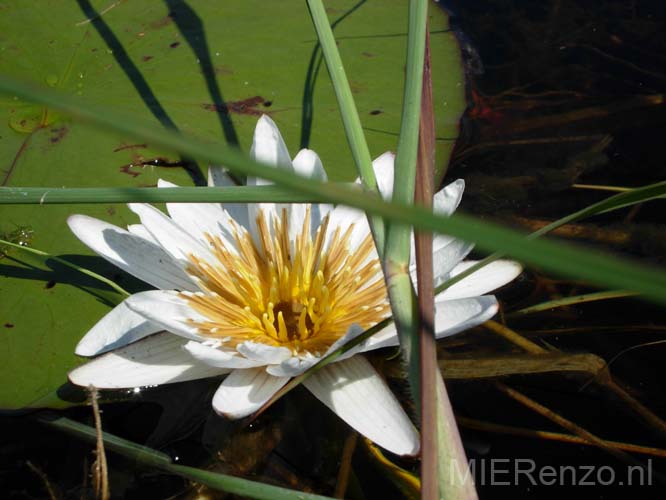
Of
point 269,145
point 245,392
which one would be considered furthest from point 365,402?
point 269,145

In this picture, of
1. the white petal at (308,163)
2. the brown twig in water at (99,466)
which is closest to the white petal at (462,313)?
the white petal at (308,163)

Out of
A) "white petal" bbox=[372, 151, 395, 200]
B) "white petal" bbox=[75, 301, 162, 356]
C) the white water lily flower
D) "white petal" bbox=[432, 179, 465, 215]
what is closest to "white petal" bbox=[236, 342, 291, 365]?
the white water lily flower

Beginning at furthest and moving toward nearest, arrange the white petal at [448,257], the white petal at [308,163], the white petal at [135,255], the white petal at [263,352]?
the white petal at [308,163] < the white petal at [135,255] < the white petal at [448,257] < the white petal at [263,352]

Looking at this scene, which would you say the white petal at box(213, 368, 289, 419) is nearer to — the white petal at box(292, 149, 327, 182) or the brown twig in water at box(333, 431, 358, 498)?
the brown twig in water at box(333, 431, 358, 498)

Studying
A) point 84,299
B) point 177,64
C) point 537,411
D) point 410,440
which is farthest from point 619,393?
point 177,64

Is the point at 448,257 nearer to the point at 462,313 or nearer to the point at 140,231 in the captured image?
the point at 462,313

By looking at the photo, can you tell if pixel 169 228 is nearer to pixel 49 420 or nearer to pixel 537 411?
pixel 49 420

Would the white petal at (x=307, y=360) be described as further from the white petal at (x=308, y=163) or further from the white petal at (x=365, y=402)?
the white petal at (x=308, y=163)

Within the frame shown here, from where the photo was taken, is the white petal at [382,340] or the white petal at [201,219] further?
the white petal at [201,219]
